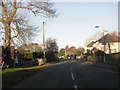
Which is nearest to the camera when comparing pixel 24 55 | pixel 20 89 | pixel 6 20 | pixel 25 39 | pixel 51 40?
pixel 20 89

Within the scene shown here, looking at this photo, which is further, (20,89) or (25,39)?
(25,39)

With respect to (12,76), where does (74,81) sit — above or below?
above

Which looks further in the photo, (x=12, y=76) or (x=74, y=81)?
(x=12, y=76)

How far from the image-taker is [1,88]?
35.9 feet

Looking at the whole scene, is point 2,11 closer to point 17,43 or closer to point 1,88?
point 17,43

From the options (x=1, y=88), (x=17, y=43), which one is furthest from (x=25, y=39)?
(x=1, y=88)

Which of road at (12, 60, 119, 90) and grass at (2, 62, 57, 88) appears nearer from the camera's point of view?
road at (12, 60, 119, 90)

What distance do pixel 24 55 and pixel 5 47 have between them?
26.0 metres

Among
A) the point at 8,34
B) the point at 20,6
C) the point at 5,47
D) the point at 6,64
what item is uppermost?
the point at 20,6

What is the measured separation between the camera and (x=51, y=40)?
75062mm

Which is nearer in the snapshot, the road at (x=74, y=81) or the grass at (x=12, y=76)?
the road at (x=74, y=81)

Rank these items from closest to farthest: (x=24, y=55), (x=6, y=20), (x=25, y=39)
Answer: (x=6, y=20) < (x=25, y=39) < (x=24, y=55)

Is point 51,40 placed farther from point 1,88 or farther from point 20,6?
point 1,88

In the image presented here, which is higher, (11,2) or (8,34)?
(11,2)
